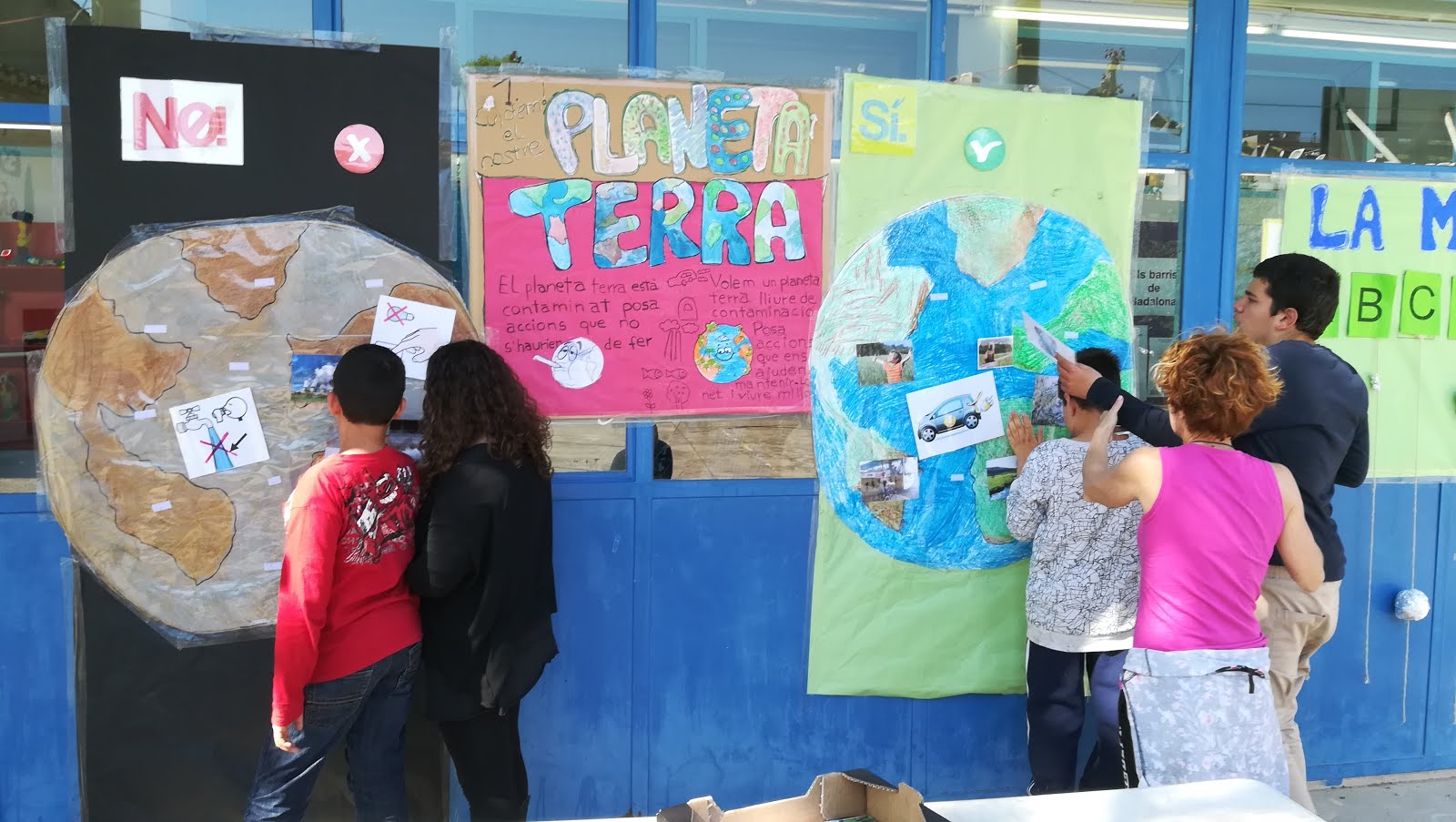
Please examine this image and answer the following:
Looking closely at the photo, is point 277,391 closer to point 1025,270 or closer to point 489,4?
point 489,4

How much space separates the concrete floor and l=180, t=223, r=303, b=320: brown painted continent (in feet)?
13.4

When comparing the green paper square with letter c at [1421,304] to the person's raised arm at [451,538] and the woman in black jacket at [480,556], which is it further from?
the person's raised arm at [451,538]

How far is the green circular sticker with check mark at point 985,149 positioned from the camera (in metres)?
3.59

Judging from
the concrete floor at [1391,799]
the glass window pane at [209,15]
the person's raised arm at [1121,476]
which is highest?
the glass window pane at [209,15]

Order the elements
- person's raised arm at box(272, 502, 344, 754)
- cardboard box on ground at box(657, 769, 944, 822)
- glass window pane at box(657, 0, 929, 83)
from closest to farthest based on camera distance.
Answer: cardboard box on ground at box(657, 769, 944, 822)
person's raised arm at box(272, 502, 344, 754)
glass window pane at box(657, 0, 929, 83)

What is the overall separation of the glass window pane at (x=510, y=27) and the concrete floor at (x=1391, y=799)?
3.77 metres

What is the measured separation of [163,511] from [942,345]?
98.4 inches

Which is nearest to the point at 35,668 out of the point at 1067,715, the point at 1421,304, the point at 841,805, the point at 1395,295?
the point at 841,805

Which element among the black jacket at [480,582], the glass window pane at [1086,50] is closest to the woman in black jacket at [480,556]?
the black jacket at [480,582]

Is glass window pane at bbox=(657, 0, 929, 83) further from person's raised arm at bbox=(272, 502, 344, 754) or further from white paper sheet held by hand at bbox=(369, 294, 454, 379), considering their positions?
person's raised arm at bbox=(272, 502, 344, 754)

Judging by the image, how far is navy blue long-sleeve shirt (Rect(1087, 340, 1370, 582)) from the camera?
10.2 ft

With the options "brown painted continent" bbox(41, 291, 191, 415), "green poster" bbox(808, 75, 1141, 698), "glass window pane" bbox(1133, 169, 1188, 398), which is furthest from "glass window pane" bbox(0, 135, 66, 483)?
"glass window pane" bbox(1133, 169, 1188, 398)

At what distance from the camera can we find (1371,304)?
400 centimetres

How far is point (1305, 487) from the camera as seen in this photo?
3.17m
